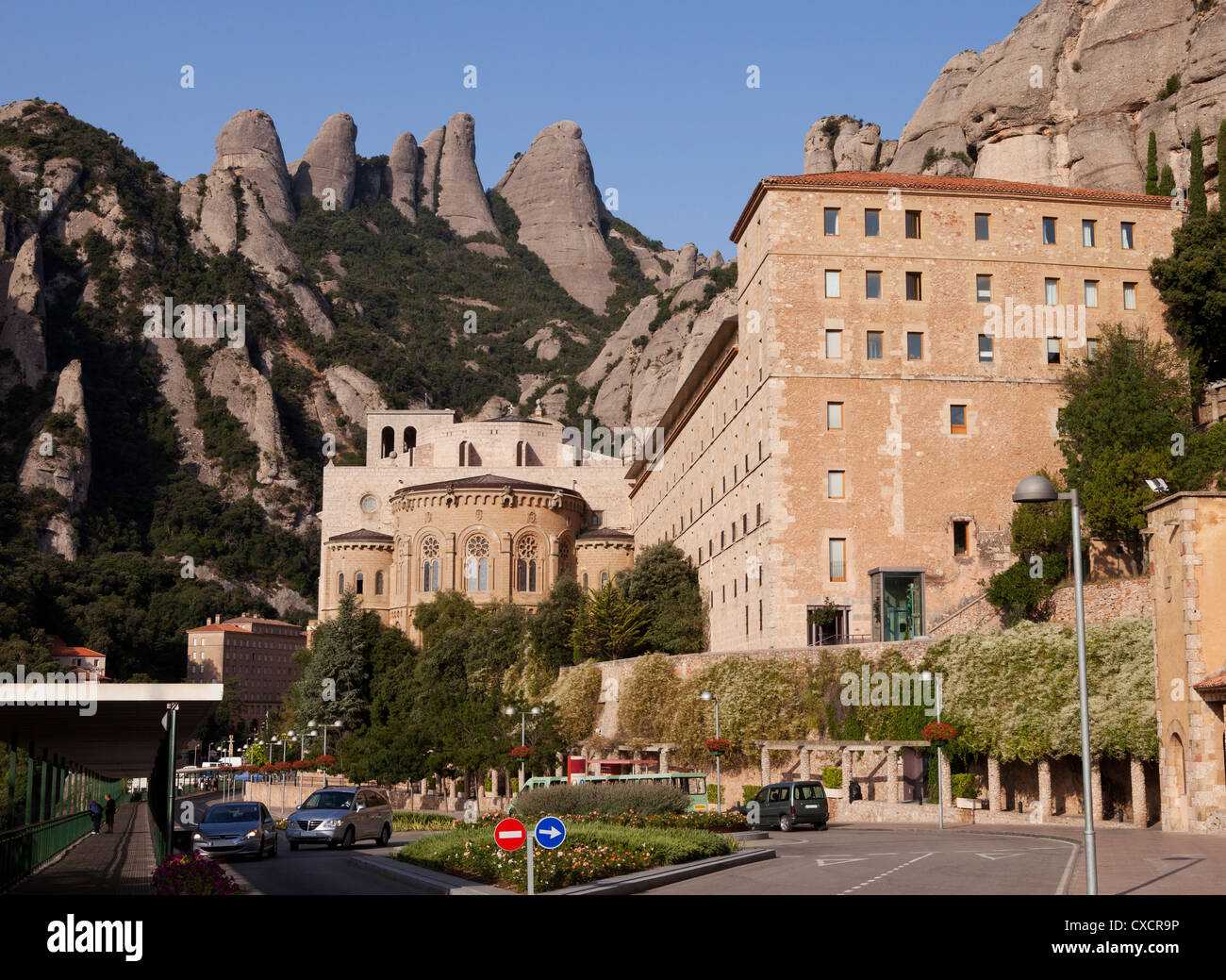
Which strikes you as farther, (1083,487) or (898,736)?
(1083,487)

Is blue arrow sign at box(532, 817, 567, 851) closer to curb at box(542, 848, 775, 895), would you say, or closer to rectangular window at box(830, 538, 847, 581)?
curb at box(542, 848, 775, 895)

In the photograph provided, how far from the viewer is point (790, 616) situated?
54031 mm

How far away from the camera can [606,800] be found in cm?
3222

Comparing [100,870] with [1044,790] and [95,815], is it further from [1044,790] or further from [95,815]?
[1044,790]

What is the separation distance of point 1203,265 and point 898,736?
27.6 m

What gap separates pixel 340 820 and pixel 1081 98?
70780mm

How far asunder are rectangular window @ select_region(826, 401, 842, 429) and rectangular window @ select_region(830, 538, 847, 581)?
200 inches

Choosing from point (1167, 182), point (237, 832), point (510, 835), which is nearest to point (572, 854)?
point (510, 835)

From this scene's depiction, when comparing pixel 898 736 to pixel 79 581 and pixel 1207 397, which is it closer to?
pixel 1207 397

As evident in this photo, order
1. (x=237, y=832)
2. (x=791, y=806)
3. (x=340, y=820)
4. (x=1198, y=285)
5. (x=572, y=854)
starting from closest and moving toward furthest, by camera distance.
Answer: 1. (x=572, y=854)
2. (x=237, y=832)
3. (x=340, y=820)
4. (x=791, y=806)
5. (x=1198, y=285)

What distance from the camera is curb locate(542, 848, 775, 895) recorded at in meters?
19.7

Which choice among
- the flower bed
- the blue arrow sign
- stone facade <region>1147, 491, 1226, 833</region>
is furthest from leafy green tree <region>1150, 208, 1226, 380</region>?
the blue arrow sign

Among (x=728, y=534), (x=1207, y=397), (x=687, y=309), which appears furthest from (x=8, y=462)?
(x=1207, y=397)

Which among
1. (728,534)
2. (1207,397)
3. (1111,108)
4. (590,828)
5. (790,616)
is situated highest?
(1111,108)
